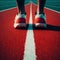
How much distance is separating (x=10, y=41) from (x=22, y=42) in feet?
0.60

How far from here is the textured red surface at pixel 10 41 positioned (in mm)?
2588

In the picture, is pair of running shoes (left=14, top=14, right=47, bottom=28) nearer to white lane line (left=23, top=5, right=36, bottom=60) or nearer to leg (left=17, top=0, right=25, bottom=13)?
leg (left=17, top=0, right=25, bottom=13)

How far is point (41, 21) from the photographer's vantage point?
3.47 meters

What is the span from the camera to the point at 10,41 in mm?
3004

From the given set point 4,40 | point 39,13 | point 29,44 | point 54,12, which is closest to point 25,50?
point 29,44

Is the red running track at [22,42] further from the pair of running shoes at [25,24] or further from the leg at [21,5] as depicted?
the leg at [21,5]

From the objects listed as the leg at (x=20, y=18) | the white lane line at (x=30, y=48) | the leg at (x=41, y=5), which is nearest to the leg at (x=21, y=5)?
the leg at (x=20, y=18)

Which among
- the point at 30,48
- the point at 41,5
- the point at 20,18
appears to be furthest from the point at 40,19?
the point at 30,48

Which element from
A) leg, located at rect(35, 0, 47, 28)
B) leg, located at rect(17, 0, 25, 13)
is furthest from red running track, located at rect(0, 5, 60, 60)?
leg, located at rect(17, 0, 25, 13)

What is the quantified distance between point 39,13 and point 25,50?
43.1 inches

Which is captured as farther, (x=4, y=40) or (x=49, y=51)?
(x=4, y=40)

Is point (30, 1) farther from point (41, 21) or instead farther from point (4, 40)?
point (4, 40)

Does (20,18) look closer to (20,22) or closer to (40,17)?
(20,22)

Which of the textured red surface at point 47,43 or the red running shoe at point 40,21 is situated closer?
the textured red surface at point 47,43
